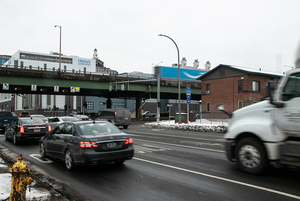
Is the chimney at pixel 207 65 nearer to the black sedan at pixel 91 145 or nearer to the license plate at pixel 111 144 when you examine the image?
the black sedan at pixel 91 145

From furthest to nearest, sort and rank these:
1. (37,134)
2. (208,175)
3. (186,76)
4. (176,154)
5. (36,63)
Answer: (36,63)
(186,76)
(37,134)
(176,154)
(208,175)

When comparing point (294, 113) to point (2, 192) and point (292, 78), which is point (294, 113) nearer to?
point (292, 78)

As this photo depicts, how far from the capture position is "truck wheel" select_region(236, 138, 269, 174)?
643cm

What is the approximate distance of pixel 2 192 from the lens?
17.1 ft

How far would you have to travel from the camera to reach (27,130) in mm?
13922

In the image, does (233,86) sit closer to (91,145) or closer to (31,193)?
(91,145)

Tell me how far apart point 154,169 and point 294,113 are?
393cm

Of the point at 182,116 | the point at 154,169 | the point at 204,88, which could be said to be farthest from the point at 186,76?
the point at 154,169

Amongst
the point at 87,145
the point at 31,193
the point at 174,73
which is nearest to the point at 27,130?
the point at 87,145

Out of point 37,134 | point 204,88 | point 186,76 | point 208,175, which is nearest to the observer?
point 208,175

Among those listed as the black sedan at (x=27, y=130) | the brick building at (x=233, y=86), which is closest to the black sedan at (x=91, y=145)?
the black sedan at (x=27, y=130)

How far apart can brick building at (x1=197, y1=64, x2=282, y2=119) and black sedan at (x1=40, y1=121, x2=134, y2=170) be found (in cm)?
2690

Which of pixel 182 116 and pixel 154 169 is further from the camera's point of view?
pixel 182 116

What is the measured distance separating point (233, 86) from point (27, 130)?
96.3 ft
